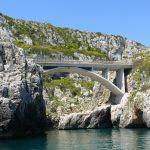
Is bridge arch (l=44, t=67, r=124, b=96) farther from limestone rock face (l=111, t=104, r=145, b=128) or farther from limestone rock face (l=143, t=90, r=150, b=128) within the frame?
limestone rock face (l=143, t=90, r=150, b=128)

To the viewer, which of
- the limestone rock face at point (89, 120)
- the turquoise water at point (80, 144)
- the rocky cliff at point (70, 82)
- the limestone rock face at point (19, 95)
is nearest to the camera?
the turquoise water at point (80, 144)

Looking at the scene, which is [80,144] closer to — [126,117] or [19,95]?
[19,95]

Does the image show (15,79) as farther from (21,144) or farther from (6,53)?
(21,144)

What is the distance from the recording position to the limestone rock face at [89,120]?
104 m

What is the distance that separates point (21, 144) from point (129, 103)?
38.0m

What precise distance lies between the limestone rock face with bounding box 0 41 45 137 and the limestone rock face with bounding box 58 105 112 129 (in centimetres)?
2085

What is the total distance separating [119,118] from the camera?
101 metres

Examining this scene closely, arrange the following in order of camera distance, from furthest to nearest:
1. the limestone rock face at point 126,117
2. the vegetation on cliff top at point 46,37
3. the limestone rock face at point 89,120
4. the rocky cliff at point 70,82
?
the vegetation on cliff top at point 46,37, the limestone rock face at point 89,120, the limestone rock face at point 126,117, the rocky cliff at point 70,82

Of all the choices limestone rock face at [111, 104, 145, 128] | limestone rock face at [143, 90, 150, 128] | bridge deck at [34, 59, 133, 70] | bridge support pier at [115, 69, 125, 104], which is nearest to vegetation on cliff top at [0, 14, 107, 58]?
bridge support pier at [115, 69, 125, 104]

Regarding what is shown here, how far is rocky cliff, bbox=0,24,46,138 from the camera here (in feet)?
243

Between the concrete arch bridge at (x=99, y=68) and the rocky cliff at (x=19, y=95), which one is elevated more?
the concrete arch bridge at (x=99, y=68)

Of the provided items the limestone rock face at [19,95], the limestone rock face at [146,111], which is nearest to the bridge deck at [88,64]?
the limestone rock face at [19,95]

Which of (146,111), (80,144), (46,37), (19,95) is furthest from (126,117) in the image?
(46,37)

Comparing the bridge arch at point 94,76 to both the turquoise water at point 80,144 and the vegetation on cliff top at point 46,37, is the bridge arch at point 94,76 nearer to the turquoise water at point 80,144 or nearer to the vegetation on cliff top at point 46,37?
the turquoise water at point 80,144
